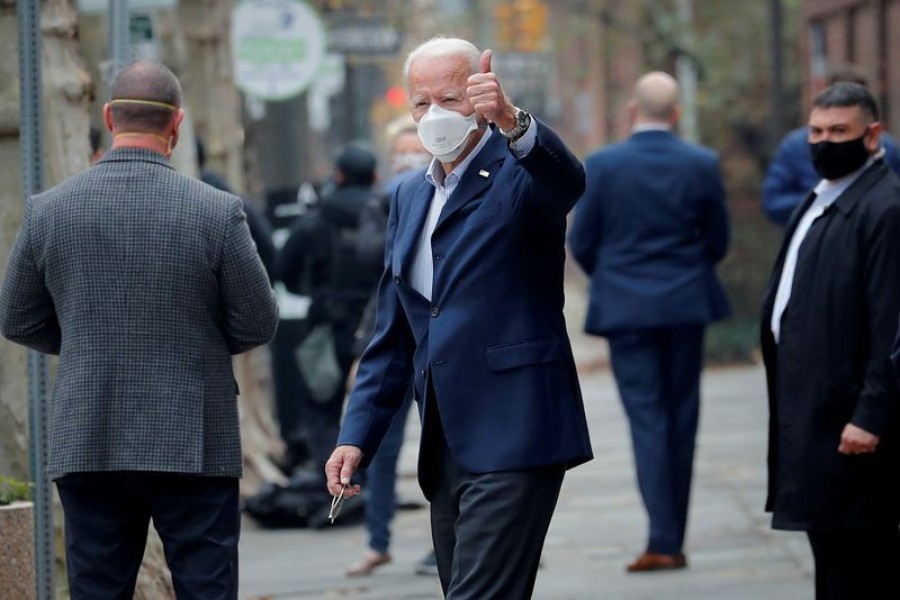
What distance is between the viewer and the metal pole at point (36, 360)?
6.56 meters

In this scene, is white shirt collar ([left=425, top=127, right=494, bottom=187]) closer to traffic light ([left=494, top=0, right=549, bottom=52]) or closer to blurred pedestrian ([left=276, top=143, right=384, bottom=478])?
blurred pedestrian ([left=276, top=143, right=384, bottom=478])

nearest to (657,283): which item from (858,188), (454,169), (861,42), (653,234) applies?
(653,234)

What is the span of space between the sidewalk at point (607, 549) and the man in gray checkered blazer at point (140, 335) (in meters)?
3.14

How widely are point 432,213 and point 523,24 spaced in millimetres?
30579

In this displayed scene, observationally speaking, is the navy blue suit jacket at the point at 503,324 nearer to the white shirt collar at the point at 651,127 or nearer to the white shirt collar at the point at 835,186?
the white shirt collar at the point at 835,186

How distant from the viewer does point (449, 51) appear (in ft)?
16.9

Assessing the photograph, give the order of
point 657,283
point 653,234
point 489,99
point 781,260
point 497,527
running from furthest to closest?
point 653,234
point 657,283
point 781,260
point 497,527
point 489,99

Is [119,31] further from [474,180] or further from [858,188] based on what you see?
[858,188]

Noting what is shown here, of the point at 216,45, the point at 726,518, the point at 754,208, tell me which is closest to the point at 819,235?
the point at 726,518

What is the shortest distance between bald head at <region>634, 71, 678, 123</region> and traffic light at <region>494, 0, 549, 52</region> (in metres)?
24.4

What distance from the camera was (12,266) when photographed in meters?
5.68

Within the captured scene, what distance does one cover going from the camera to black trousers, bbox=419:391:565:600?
511 centimetres

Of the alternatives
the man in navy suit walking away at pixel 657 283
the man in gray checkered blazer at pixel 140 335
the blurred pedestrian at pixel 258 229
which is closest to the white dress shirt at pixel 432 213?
the man in gray checkered blazer at pixel 140 335

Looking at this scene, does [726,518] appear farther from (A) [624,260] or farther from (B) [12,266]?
(B) [12,266]
